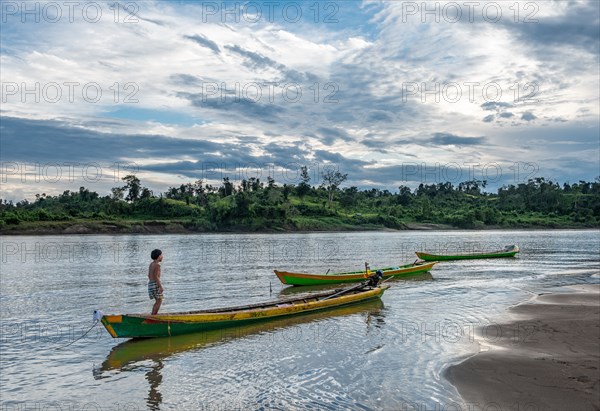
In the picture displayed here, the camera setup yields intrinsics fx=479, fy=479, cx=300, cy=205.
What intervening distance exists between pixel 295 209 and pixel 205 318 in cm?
9269

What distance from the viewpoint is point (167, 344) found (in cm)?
1370

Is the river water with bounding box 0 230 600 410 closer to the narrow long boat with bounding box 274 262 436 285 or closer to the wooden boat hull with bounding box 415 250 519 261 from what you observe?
the narrow long boat with bounding box 274 262 436 285

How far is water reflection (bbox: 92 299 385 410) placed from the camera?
11.2 meters

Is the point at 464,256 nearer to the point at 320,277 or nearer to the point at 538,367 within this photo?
the point at 320,277

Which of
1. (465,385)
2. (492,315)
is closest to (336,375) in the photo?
(465,385)

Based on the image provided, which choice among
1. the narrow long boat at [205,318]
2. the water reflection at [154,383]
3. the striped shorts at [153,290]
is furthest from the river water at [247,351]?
the striped shorts at [153,290]

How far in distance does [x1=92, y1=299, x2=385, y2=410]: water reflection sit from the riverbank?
464 centimetres

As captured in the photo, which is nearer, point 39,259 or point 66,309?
Result: point 66,309

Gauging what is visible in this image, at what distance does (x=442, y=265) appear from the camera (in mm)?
38656

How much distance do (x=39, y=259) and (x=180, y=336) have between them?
34.4 m

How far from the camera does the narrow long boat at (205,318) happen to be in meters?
13.3

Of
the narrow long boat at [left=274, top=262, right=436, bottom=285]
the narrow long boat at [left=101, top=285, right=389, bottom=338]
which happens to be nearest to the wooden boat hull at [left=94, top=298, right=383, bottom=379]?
the narrow long boat at [left=101, top=285, right=389, bottom=338]

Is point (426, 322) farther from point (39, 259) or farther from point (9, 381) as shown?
point (39, 259)

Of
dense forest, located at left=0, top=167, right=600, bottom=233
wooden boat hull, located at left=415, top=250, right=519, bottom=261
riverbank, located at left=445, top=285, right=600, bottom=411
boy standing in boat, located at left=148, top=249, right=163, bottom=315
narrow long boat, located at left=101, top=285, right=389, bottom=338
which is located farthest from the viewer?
dense forest, located at left=0, top=167, right=600, bottom=233
